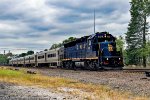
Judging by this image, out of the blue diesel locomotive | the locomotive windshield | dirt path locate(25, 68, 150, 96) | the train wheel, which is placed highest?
the locomotive windshield

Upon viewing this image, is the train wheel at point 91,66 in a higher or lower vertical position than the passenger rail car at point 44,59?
lower

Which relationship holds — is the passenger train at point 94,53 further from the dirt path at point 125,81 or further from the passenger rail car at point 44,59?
the dirt path at point 125,81

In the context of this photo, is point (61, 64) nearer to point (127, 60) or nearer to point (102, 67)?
point (102, 67)

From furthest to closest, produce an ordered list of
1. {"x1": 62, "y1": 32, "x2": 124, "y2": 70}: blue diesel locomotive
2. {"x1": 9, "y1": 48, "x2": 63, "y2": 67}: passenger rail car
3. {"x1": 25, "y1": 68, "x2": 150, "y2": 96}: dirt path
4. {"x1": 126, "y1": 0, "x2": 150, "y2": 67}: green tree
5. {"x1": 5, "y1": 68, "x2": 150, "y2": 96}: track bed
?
{"x1": 126, "y1": 0, "x2": 150, "y2": 67}: green tree
{"x1": 9, "y1": 48, "x2": 63, "y2": 67}: passenger rail car
{"x1": 62, "y1": 32, "x2": 124, "y2": 70}: blue diesel locomotive
{"x1": 5, "y1": 68, "x2": 150, "y2": 96}: track bed
{"x1": 25, "y1": 68, "x2": 150, "y2": 96}: dirt path

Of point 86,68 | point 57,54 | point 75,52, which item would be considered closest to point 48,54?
point 57,54

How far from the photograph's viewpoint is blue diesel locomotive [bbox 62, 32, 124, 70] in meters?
40.4

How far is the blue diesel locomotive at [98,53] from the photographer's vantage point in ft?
132

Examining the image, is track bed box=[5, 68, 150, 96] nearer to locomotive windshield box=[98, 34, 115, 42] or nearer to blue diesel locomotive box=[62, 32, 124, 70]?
blue diesel locomotive box=[62, 32, 124, 70]

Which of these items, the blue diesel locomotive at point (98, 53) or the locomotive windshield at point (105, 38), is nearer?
the blue diesel locomotive at point (98, 53)

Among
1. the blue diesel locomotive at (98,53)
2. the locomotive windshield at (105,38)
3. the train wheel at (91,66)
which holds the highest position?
the locomotive windshield at (105,38)

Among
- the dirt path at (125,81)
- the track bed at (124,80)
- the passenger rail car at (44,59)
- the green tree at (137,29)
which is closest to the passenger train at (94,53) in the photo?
the passenger rail car at (44,59)

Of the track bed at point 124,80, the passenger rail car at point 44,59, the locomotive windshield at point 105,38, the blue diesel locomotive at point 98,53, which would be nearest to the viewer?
the track bed at point 124,80

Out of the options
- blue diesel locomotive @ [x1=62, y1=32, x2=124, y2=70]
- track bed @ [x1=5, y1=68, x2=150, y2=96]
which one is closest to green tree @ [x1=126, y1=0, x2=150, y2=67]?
blue diesel locomotive @ [x1=62, y1=32, x2=124, y2=70]

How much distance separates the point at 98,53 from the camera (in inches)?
1609
